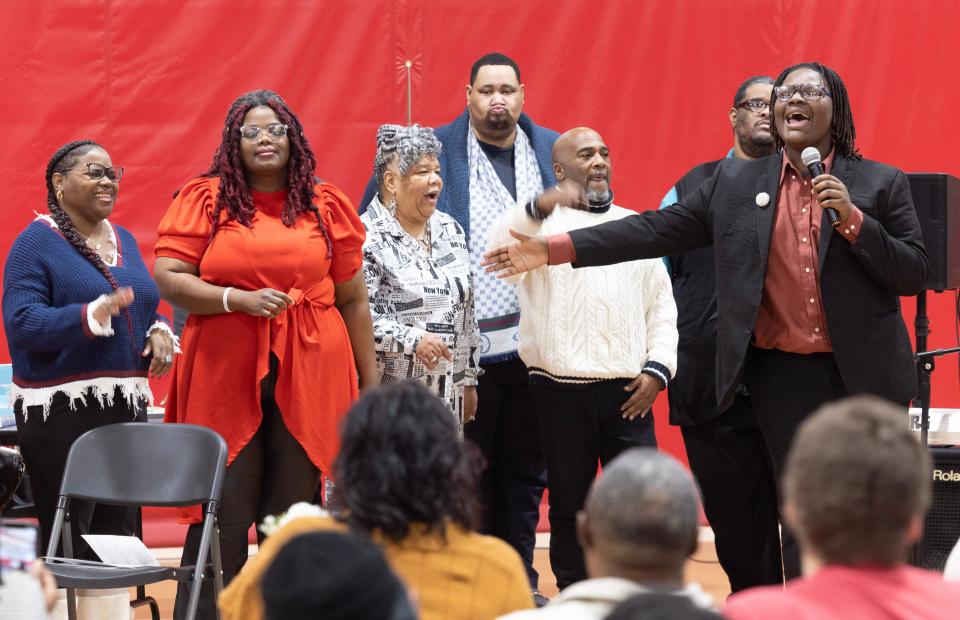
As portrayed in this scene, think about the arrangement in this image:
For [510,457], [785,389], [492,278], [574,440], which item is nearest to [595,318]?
[574,440]

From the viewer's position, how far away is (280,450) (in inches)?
155

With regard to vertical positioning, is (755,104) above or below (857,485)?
above

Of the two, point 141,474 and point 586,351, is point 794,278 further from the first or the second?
point 141,474

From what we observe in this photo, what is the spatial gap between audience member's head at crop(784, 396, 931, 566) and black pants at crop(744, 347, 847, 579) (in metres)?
1.81

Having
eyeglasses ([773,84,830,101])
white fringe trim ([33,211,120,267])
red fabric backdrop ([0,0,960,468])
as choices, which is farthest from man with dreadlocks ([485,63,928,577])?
red fabric backdrop ([0,0,960,468])

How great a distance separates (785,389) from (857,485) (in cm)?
194

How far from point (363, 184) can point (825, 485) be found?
4.68 metres

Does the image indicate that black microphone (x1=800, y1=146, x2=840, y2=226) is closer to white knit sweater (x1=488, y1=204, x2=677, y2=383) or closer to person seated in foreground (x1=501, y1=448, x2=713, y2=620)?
white knit sweater (x1=488, y1=204, x2=677, y2=383)

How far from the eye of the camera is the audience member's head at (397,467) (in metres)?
2.13

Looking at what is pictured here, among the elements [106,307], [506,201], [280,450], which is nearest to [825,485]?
[280,450]

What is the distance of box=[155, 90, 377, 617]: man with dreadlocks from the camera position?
3891 millimetres

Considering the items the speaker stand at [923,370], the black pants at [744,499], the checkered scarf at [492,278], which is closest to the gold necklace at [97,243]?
the checkered scarf at [492,278]

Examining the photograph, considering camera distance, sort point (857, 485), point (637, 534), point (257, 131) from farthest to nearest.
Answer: point (257, 131) < point (637, 534) < point (857, 485)

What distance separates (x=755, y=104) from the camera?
4.72 m
